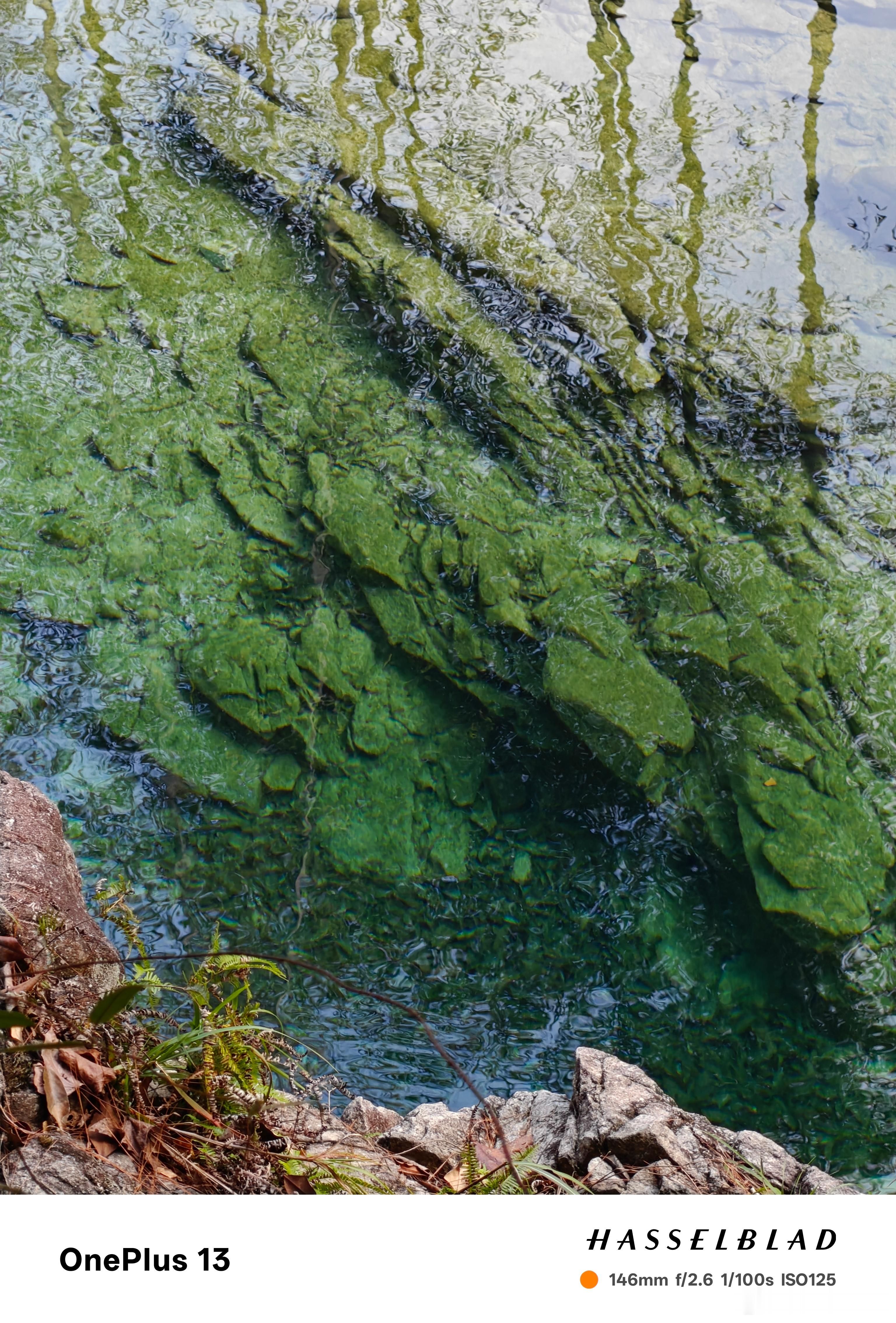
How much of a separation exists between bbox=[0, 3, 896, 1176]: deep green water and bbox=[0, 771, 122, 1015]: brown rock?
56 cm

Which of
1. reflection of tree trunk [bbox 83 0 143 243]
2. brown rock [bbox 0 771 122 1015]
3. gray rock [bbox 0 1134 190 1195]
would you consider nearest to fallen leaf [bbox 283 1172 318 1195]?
gray rock [bbox 0 1134 190 1195]

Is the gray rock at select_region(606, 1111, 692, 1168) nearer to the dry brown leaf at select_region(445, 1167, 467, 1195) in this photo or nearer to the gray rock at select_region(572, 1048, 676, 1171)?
the gray rock at select_region(572, 1048, 676, 1171)

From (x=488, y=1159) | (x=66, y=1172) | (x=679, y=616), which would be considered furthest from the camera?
(x=679, y=616)

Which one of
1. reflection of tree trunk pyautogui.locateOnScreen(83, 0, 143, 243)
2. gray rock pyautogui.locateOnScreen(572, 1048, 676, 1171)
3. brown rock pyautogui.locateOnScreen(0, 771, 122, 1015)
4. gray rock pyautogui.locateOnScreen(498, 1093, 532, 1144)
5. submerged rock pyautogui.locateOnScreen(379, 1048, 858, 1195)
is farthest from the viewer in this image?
reflection of tree trunk pyautogui.locateOnScreen(83, 0, 143, 243)

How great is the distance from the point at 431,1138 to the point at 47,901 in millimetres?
1101

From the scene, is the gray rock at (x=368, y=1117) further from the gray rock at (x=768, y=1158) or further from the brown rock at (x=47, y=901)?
the gray rock at (x=768, y=1158)

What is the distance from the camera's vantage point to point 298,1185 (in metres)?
1.72

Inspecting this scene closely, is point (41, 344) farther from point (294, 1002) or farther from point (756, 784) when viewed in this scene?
point (756, 784)

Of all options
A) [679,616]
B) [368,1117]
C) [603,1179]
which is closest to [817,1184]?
[603,1179]

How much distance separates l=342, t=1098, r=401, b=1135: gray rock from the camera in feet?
7.67

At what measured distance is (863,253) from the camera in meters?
4.74

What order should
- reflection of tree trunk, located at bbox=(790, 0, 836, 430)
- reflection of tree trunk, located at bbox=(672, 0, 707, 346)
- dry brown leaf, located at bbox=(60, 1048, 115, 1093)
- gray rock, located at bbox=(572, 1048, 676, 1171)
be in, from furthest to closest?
1. reflection of tree trunk, located at bbox=(672, 0, 707, 346)
2. reflection of tree trunk, located at bbox=(790, 0, 836, 430)
3. gray rock, located at bbox=(572, 1048, 676, 1171)
4. dry brown leaf, located at bbox=(60, 1048, 115, 1093)

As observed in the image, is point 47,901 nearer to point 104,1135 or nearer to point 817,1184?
point 104,1135

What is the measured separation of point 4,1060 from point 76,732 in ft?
5.94
